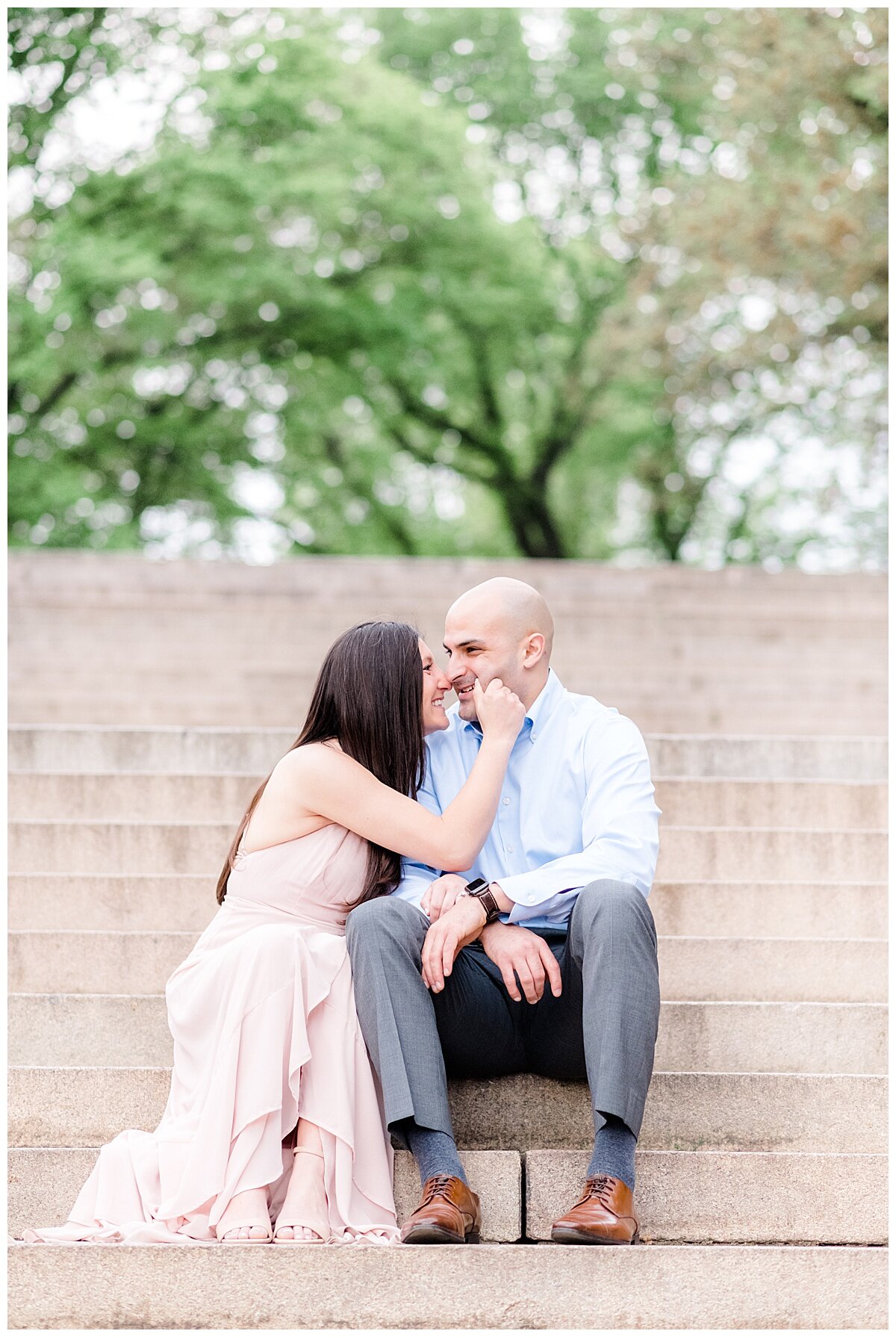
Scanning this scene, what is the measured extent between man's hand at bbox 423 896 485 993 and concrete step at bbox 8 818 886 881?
160cm

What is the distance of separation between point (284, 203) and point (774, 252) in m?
4.84

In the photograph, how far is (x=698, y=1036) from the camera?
3678mm

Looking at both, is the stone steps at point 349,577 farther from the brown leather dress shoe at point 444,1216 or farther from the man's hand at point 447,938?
the brown leather dress shoe at point 444,1216

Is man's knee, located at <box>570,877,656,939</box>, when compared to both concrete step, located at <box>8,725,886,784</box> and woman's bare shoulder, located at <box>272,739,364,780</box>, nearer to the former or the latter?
woman's bare shoulder, located at <box>272,739,364,780</box>

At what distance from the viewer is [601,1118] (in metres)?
2.94

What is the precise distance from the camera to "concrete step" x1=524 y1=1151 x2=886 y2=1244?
10.2ft

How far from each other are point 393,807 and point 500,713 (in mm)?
350

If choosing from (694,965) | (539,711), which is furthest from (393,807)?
(694,965)

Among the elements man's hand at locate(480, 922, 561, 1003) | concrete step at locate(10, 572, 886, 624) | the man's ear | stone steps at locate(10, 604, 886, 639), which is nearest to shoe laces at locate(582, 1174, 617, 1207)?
man's hand at locate(480, 922, 561, 1003)

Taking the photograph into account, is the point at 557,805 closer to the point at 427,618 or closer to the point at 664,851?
the point at 664,851

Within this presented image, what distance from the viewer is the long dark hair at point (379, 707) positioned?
3.41m

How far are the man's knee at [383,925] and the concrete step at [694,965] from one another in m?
1.08

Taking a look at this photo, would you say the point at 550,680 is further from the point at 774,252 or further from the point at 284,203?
the point at 284,203

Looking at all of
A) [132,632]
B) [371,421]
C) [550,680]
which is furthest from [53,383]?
[550,680]
